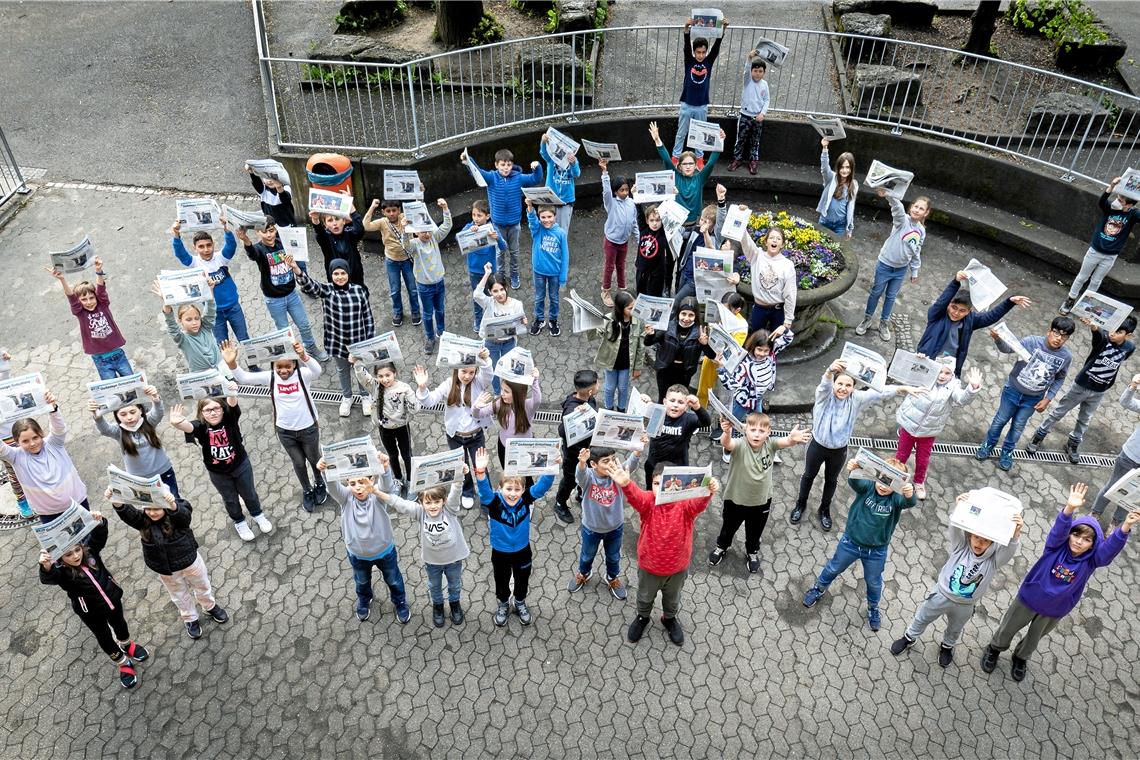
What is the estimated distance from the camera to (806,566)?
812cm

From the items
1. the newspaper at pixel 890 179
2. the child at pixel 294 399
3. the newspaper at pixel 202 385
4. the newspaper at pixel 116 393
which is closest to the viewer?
the newspaper at pixel 116 393

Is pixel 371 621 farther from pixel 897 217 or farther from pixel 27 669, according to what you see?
pixel 897 217

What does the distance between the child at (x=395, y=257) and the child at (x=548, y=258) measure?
1500 mm

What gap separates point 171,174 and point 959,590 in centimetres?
1234

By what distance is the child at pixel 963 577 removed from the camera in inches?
260

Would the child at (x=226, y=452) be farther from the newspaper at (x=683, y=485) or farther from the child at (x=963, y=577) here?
the child at (x=963, y=577)

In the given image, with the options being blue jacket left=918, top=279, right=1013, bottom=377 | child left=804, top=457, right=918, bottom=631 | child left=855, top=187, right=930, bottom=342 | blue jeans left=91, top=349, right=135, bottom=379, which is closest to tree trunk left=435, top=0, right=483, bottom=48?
child left=855, top=187, right=930, bottom=342

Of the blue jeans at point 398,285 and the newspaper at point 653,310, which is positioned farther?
the blue jeans at point 398,285

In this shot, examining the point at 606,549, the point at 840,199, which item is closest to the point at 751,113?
the point at 840,199

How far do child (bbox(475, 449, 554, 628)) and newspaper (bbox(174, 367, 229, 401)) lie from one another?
254cm

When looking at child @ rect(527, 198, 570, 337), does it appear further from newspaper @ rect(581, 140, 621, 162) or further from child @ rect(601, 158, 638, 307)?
newspaper @ rect(581, 140, 621, 162)

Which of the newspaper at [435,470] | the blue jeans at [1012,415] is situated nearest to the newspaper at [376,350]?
the newspaper at [435,470]

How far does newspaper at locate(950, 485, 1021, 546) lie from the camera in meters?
6.43

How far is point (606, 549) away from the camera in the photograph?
7.52 m
